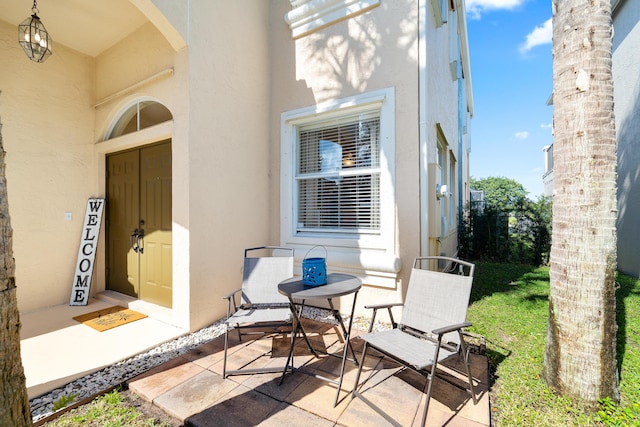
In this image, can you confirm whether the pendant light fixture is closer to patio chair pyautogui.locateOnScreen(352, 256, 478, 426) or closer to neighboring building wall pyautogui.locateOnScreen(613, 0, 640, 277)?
patio chair pyautogui.locateOnScreen(352, 256, 478, 426)

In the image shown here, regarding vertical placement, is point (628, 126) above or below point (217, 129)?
above

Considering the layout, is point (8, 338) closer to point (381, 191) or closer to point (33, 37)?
point (381, 191)

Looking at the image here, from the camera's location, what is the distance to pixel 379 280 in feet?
12.9

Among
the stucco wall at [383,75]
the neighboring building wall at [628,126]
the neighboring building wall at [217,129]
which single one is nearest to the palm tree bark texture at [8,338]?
the neighboring building wall at [217,129]

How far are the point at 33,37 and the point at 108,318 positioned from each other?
12.8 feet

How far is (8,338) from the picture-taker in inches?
50.8

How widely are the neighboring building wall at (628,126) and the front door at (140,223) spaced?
9516 millimetres

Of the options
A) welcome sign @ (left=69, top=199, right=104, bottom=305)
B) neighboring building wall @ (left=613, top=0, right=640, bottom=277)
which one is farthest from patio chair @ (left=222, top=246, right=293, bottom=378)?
neighboring building wall @ (left=613, top=0, right=640, bottom=277)

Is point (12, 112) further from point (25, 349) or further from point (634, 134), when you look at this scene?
point (634, 134)

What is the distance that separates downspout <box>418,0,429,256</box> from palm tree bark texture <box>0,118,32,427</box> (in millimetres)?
3716

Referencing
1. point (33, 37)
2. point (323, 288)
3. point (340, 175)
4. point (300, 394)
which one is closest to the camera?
point (300, 394)

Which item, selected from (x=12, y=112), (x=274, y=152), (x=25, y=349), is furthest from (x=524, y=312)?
(x=12, y=112)

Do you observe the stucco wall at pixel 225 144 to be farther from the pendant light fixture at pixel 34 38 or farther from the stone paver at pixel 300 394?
the pendant light fixture at pixel 34 38

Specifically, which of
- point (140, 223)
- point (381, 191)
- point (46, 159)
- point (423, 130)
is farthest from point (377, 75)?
point (46, 159)
